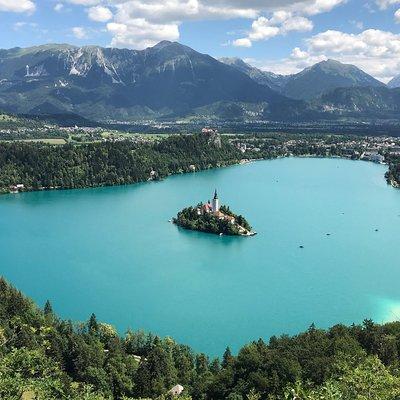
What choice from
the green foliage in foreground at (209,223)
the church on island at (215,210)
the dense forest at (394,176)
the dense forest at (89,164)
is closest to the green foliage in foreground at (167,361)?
the green foliage in foreground at (209,223)

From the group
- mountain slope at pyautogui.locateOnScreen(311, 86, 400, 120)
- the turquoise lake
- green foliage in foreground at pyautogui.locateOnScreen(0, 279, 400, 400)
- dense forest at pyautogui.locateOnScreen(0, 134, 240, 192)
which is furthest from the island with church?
mountain slope at pyautogui.locateOnScreen(311, 86, 400, 120)

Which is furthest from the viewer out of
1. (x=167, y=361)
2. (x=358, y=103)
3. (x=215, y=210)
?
(x=358, y=103)

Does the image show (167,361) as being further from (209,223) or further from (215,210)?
(215,210)

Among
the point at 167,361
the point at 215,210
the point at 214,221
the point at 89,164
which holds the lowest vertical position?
the point at 167,361

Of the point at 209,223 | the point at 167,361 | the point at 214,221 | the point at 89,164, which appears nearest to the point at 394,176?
the point at 214,221

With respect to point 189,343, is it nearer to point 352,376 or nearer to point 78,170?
point 352,376
